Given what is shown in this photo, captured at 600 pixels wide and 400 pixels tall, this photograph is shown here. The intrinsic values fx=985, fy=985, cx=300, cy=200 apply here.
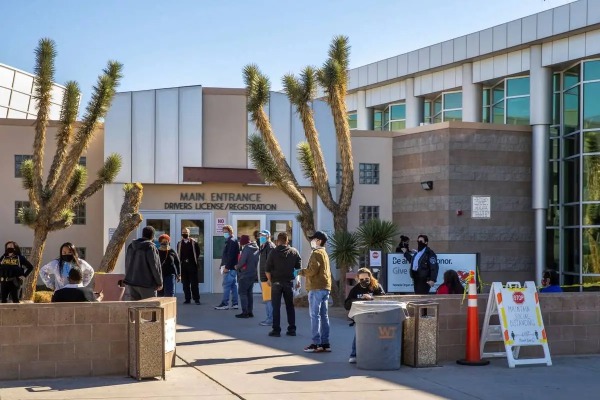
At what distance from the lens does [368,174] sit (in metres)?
27.9

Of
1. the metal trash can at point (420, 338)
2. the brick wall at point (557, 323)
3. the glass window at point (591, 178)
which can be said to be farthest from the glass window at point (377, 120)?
the metal trash can at point (420, 338)

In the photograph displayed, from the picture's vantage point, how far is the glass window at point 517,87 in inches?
1159

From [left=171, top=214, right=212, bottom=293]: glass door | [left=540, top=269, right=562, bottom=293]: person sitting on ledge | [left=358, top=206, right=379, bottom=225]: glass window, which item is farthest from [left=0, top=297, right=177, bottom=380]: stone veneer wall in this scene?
[left=358, top=206, right=379, bottom=225]: glass window

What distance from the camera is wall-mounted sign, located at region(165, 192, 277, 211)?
25.9 metres

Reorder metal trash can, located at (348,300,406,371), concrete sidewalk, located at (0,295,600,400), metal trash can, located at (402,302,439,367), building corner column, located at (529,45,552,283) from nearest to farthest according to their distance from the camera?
1. concrete sidewalk, located at (0,295,600,400)
2. metal trash can, located at (348,300,406,371)
3. metal trash can, located at (402,302,439,367)
4. building corner column, located at (529,45,552,283)

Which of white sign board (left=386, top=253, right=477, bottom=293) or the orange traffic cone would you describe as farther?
white sign board (left=386, top=253, right=477, bottom=293)

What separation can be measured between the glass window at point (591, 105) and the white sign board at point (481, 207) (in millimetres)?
3445

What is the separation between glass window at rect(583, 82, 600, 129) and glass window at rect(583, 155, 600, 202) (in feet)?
2.95

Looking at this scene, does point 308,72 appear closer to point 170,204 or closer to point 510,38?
point 170,204

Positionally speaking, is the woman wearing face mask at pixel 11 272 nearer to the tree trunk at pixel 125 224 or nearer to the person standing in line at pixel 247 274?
the person standing in line at pixel 247 274

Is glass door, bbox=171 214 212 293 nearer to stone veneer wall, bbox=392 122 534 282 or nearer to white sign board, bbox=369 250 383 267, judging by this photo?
stone veneer wall, bbox=392 122 534 282

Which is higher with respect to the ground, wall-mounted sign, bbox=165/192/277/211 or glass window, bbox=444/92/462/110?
glass window, bbox=444/92/462/110

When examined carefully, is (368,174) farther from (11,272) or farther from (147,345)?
(147,345)

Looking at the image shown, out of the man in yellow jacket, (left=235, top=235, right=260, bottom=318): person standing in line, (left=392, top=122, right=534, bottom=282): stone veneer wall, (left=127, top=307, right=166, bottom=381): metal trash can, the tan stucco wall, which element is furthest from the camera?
(left=392, top=122, right=534, bottom=282): stone veneer wall
